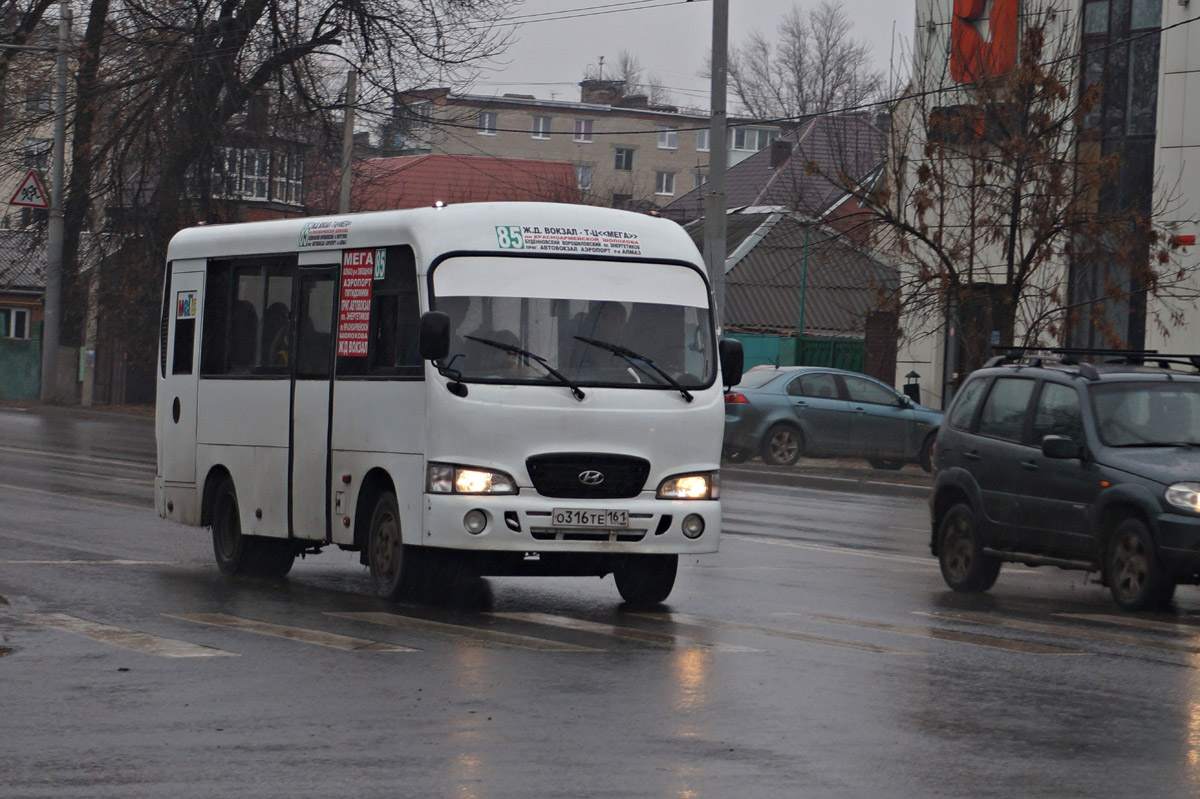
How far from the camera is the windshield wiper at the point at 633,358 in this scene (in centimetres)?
1149

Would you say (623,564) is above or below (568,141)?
below

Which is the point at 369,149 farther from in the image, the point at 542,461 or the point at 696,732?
the point at 696,732

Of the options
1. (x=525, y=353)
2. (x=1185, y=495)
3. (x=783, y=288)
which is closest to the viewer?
(x=525, y=353)

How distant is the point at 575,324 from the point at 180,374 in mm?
4077

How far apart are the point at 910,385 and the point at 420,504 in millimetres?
25461

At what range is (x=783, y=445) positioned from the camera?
28578mm

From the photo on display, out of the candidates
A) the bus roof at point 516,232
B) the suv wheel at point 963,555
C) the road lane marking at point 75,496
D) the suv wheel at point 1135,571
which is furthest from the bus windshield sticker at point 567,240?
the road lane marking at point 75,496

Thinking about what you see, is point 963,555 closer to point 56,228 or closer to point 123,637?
point 123,637

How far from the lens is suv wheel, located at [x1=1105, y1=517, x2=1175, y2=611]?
12031 millimetres

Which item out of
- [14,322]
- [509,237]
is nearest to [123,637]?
[509,237]

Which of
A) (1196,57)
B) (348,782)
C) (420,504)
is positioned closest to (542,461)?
(420,504)

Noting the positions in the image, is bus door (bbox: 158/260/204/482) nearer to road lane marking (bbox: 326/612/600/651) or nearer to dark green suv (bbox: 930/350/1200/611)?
road lane marking (bbox: 326/612/600/651)

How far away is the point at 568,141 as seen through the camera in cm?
11181

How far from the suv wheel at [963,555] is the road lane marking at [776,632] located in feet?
9.51
